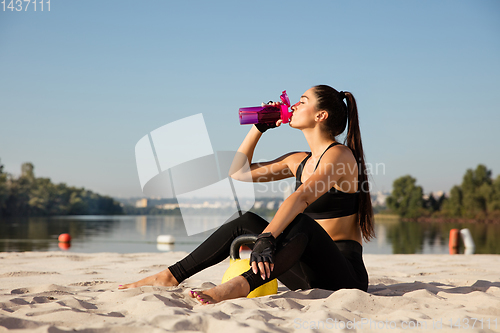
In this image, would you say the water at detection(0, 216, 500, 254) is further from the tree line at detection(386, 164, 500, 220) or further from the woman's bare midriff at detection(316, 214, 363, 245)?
the tree line at detection(386, 164, 500, 220)

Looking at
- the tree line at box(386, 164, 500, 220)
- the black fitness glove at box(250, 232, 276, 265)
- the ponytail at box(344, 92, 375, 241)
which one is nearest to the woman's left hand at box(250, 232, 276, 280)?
the black fitness glove at box(250, 232, 276, 265)

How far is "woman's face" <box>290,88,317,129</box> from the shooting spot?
2.46 m

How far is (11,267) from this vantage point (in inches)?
145

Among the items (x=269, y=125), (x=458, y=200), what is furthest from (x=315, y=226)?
(x=458, y=200)

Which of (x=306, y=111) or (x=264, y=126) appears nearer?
(x=306, y=111)

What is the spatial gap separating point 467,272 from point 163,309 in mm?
3415

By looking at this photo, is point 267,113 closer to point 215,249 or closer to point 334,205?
point 334,205

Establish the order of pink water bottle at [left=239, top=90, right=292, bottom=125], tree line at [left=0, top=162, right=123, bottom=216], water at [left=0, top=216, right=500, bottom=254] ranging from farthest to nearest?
tree line at [left=0, top=162, right=123, bottom=216], water at [left=0, top=216, right=500, bottom=254], pink water bottle at [left=239, top=90, right=292, bottom=125]

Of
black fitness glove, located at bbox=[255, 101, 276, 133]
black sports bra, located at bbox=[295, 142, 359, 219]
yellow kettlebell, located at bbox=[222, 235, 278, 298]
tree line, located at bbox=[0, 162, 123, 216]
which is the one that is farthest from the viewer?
tree line, located at bbox=[0, 162, 123, 216]

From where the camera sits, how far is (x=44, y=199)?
52.8 m

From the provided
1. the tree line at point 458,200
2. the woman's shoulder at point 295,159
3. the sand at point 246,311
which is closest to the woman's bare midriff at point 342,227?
the sand at point 246,311

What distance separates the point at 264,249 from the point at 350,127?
3.44 feet

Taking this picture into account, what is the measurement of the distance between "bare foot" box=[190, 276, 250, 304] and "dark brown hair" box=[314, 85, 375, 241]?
2.81 ft

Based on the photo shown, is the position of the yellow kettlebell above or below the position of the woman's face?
below
